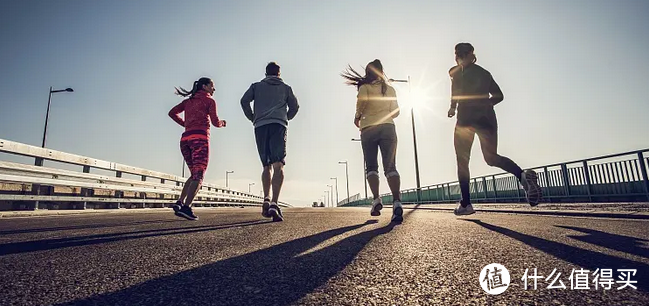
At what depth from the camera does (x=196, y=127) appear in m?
5.16

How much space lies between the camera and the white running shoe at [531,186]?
14.9 ft

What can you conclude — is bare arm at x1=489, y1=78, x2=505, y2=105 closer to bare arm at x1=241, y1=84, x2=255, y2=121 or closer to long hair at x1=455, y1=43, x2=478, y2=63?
long hair at x1=455, y1=43, x2=478, y2=63

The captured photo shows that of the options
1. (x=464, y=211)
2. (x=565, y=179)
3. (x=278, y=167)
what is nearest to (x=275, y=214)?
(x=278, y=167)

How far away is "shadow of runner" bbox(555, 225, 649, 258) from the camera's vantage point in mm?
1968

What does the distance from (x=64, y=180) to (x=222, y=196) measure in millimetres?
11582

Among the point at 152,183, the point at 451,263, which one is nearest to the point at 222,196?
the point at 152,183

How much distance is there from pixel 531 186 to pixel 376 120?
2.20 m

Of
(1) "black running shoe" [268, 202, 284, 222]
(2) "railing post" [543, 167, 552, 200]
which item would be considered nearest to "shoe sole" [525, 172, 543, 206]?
(1) "black running shoe" [268, 202, 284, 222]

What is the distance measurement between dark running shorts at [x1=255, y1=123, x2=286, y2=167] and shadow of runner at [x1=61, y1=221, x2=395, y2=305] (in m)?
2.96

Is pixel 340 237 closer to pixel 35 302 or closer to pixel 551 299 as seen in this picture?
pixel 551 299

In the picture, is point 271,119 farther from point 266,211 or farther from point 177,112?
point 177,112

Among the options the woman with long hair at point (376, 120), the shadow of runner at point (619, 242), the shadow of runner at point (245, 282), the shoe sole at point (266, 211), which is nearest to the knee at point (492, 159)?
the woman with long hair at point (376, 120)

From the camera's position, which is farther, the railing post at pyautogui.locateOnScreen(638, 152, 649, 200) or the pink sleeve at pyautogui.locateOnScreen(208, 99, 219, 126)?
the railing post at pyautogui.locateOnScreen(638, 152, 649, 200)

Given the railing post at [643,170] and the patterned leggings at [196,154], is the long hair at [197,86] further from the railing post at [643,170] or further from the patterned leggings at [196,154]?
the railing post at [643,170]
